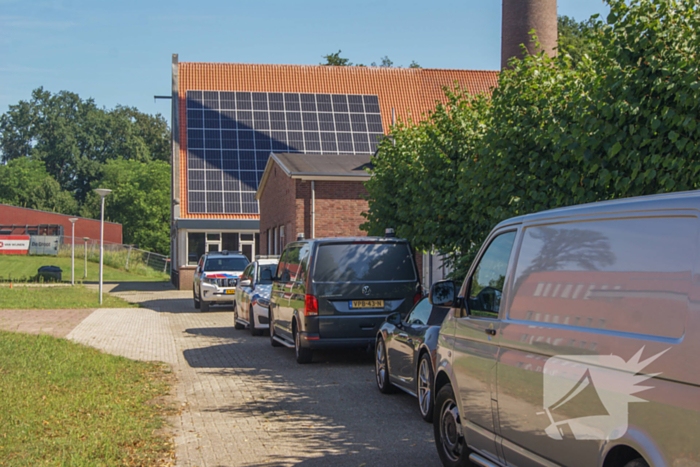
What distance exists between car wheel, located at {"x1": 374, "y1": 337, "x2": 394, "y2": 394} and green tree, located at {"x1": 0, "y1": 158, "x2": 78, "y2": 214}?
9315cm

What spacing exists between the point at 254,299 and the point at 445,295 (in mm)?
11517

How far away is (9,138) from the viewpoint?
4237 inches

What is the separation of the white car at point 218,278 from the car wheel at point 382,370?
605 inches

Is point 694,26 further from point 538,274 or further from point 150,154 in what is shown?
point 150,154

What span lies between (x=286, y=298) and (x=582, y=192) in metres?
6.00

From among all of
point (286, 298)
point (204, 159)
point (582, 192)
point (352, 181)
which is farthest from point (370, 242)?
point (204, 159)

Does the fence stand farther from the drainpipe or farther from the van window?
the van window

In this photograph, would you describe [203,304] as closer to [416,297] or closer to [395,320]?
[416,297]

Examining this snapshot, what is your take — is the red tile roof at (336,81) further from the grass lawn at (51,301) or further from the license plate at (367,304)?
the license plate at (367,304)

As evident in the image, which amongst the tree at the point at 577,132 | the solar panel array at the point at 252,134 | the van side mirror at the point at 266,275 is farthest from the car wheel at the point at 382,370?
the solar panel array at the point at 252,134

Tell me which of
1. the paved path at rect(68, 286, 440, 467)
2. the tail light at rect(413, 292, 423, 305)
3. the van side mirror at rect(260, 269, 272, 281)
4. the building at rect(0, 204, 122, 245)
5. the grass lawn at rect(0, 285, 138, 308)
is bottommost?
the paved path at rect(68, 286, 440, 467)

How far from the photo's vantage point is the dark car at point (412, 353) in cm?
752

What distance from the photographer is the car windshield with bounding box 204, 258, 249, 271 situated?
81.4 feet

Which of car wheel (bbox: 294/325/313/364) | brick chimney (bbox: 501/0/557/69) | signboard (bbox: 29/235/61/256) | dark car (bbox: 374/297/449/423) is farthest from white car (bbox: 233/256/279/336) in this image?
signboard (bbox: 29/235/61/256)
